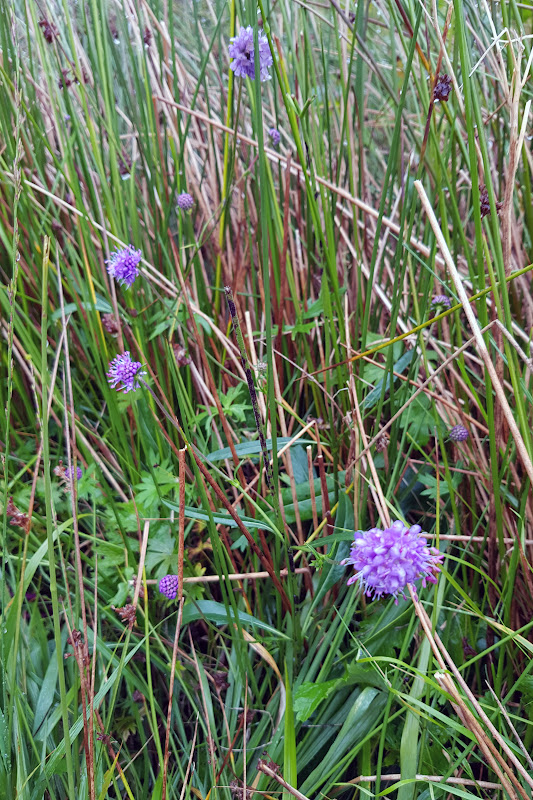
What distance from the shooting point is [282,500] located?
2.87ft

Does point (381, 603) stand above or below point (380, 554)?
below

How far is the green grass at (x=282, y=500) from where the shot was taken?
2.15ft

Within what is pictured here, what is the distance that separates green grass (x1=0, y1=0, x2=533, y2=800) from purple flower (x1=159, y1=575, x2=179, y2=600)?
24 millimetres

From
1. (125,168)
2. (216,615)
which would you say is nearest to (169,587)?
(216,615)

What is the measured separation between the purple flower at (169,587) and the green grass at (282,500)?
0.02m

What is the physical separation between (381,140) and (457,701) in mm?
1996

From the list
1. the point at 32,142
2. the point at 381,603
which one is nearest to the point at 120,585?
the point at 381,603

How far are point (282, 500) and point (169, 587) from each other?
209mm

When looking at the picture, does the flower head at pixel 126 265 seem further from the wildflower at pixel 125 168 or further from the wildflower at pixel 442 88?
the wildflower at pixel 442 88

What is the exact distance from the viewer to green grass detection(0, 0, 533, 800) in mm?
656

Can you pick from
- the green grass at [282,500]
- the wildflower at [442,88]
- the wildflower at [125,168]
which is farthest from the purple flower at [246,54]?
the wildflower at [125,168]

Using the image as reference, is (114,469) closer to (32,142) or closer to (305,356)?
(305,356)

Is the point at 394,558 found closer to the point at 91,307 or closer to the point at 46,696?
the point at 46,696

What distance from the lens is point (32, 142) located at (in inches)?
50.4
